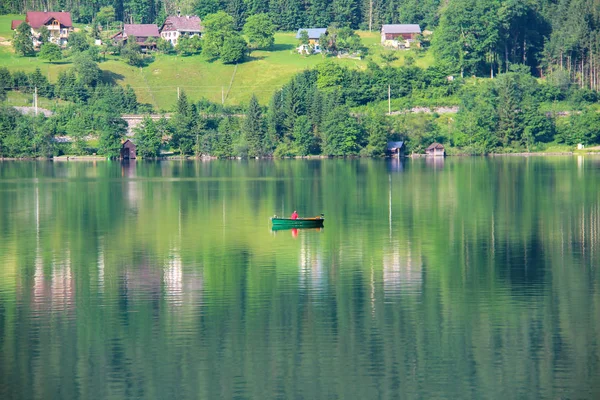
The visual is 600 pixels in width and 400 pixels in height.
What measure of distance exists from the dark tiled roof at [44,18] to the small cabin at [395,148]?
247ft

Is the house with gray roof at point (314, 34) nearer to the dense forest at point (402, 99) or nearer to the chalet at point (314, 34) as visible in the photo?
the chalet at point (314, 34)

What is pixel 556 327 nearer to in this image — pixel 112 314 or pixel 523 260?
pixel 523 260

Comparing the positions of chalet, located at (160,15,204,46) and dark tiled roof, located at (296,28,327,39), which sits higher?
chalet, located at (160,15,204,46)

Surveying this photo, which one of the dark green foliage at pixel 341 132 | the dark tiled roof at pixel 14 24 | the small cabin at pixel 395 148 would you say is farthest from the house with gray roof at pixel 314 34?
the dark tiled roof at pixel 14 24

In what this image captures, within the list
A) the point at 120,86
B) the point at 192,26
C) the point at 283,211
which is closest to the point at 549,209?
the point at 283,211

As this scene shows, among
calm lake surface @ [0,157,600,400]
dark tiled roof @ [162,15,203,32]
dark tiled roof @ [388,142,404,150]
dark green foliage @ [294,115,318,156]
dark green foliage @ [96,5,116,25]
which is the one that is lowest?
calm lake surface @ [0,157,600,400]

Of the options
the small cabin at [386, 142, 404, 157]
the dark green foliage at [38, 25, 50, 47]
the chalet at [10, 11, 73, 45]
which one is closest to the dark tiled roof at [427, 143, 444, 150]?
the small cabin at [386, 142, 404, 157]

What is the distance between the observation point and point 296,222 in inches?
1907

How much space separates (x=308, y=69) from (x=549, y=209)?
304 feet

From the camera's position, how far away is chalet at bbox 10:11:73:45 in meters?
166

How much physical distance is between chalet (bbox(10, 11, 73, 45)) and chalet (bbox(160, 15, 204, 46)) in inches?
Answer: 684

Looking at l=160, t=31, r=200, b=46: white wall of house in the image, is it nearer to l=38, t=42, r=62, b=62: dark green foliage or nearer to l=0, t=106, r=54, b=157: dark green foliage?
l=38, t=42, r=62, b=62: dark green foliage

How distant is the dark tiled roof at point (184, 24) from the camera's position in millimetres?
169913

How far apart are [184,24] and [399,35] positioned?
39841mm
